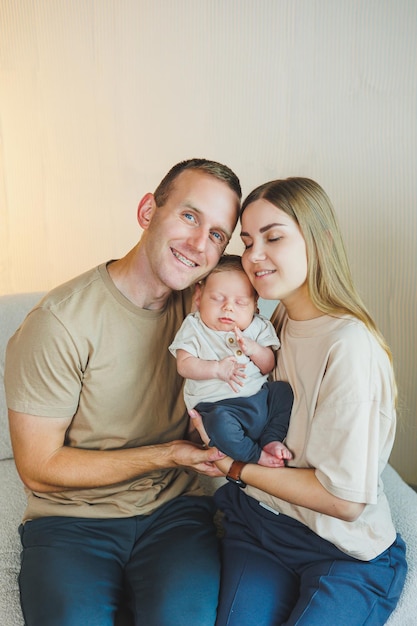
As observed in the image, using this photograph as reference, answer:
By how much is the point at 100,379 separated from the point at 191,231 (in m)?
0.43

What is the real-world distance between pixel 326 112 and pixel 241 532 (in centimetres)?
146

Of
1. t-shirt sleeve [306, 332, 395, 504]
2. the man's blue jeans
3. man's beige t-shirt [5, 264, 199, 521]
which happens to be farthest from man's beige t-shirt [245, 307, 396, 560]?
man's beige t-shirt [5, 264, 199, 521]

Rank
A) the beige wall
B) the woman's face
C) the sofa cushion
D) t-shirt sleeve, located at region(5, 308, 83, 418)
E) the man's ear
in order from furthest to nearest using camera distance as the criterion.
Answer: the beige wall → the sofa cushion → the man's ear → t-shirt sleeve, located at region(5, 308, 83, 418) → the woman's face

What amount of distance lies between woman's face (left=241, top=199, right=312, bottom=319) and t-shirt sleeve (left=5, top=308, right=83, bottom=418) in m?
0.47

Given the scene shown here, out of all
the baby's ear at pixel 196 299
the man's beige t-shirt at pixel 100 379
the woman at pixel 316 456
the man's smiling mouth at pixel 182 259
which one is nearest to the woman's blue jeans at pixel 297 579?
the woman at pixel 316 456

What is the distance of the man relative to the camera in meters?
1.49

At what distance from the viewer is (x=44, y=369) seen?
152 cm

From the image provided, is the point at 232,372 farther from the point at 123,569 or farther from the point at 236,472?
the point at 123,569

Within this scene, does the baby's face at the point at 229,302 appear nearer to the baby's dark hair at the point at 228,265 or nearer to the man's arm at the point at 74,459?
the baby's dark hair at the point at 228,265

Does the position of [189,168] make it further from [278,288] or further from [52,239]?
[52,239]

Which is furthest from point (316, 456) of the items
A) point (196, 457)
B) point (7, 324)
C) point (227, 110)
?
point (227, 110)

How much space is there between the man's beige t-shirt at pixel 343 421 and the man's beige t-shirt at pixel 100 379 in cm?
34

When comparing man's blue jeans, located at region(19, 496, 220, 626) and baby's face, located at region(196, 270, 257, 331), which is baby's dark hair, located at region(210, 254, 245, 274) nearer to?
baby's face, located at region(196, 270, 257, 331)

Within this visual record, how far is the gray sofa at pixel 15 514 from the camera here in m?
1.40
